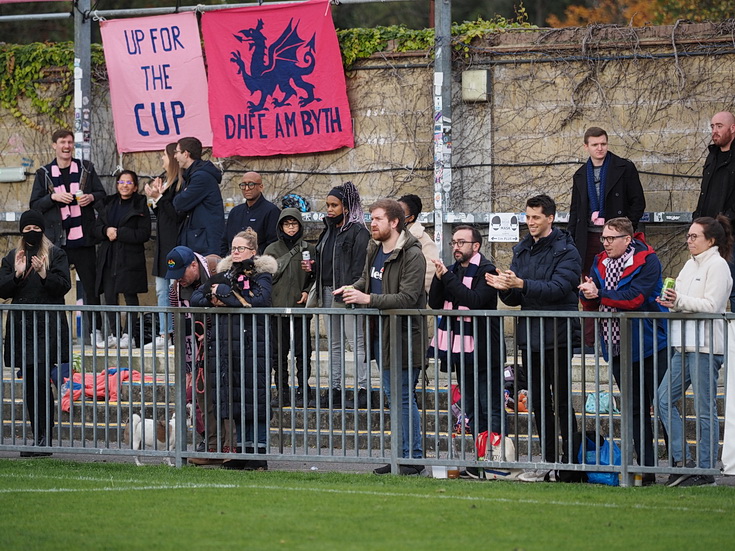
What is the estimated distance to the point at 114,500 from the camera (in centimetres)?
841

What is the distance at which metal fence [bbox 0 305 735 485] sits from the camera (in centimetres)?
920

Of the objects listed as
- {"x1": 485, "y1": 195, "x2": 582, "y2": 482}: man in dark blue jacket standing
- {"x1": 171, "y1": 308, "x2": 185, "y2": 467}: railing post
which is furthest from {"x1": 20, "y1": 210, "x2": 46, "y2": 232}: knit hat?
{"x1": 485, "y1": 195, "x2": 582, "y2": 482}: man in dark blue jacket standing

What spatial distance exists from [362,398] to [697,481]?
8.43ft

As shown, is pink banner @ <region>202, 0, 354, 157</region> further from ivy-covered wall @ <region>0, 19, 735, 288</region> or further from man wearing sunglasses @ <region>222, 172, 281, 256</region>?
man wearing sunglasses @ <region>222, 172, 281, 256</region>

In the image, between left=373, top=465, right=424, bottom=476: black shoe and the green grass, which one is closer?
the green grass

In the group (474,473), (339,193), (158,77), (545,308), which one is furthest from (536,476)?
(158,77)

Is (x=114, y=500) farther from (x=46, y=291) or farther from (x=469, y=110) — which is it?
(x=469, y=110)

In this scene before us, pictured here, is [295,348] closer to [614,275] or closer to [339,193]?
[339,193]

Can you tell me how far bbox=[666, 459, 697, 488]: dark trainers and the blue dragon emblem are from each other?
24.4 feet

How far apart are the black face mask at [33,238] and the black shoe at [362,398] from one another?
3.47 metres

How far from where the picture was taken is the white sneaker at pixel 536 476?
378 inches

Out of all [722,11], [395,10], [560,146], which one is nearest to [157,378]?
[560,146]

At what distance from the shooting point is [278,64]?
50.1 feet

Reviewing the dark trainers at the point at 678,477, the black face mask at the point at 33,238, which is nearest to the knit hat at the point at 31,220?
the black face mask at the point at 33,238
